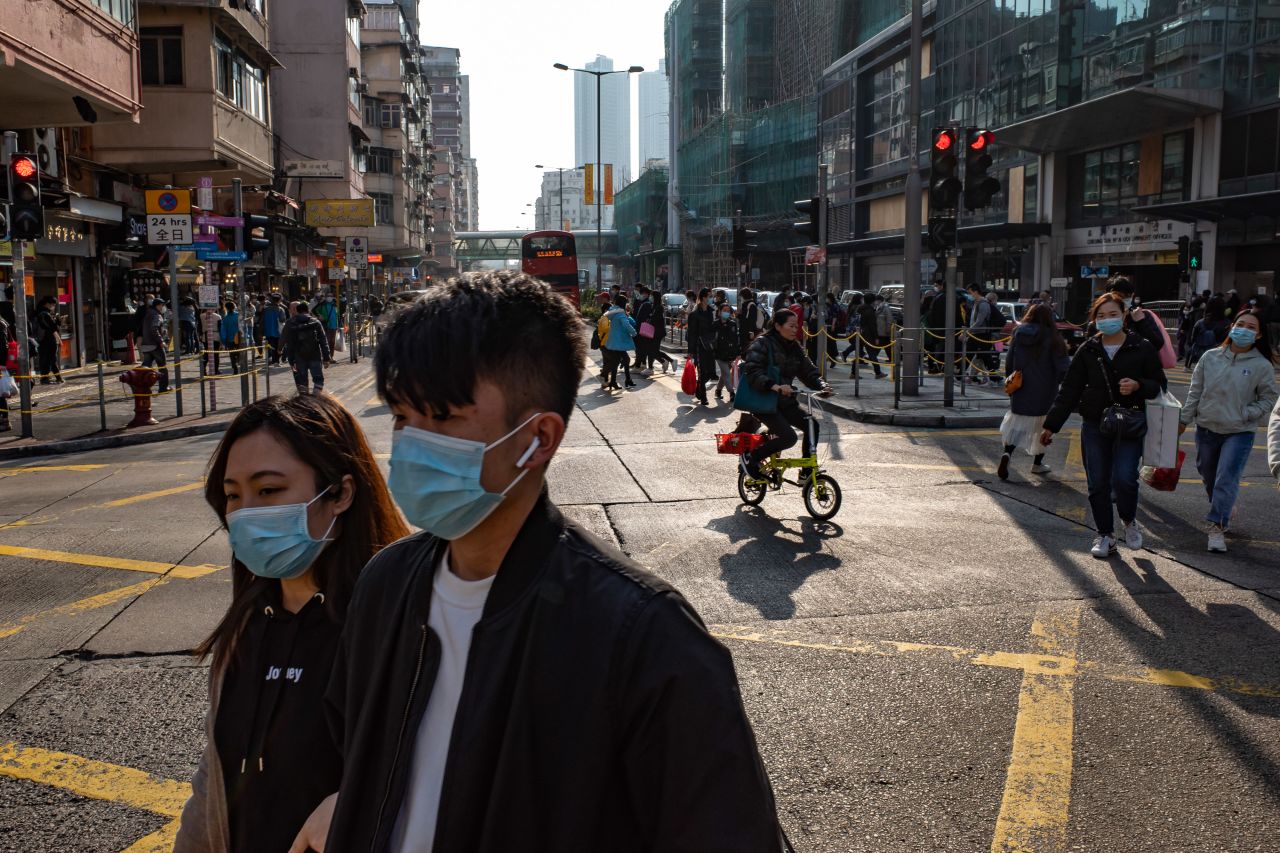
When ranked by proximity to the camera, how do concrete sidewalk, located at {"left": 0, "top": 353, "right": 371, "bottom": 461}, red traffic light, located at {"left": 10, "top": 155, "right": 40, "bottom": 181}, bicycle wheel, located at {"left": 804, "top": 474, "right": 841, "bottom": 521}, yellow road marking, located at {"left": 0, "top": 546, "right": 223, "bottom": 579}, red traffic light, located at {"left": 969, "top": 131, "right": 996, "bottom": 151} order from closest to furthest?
1. yellow road marking, located at {"left": 0, "top": 546, "right": 223, "bottom": 579}
2. bicycle wheel, located at {"left": 804, "top": 474, "right": 841, "bottom": 521}
3. concrete sidewalk, located at {"left": 0, "top": 353, "right": 371, "bottom": 461}
4. red traffic light, located at {"left": 10, "top": 155, "right": 40, "bottom": 181}
5. red traffic light, located at {"left": 969, "top": 131, "right": 996, "bottom": 151}

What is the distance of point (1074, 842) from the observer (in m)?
3.85

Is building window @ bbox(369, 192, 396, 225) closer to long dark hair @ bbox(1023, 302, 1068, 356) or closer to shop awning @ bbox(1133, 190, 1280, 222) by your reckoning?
shop awning @ bbox(1133, 190, 1280, 222)

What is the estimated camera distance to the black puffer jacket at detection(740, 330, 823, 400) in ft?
32.2

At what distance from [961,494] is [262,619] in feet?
28.4

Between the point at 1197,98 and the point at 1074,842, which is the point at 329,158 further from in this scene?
the point at 1074,842

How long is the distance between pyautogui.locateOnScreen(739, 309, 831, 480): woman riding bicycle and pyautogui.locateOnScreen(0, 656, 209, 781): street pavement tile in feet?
17.4

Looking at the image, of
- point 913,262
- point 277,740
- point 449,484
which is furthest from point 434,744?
point 913,262

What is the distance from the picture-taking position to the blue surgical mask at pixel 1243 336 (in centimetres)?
802

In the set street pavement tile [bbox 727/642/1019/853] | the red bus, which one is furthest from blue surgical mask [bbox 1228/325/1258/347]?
the red bus

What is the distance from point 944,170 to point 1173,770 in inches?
529

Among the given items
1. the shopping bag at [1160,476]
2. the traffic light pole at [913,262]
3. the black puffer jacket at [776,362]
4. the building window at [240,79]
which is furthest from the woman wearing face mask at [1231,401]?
the building window at [240,79]

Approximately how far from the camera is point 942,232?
16984 mm

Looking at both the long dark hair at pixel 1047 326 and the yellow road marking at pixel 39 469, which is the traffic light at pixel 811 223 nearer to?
the long dark hair at pixel 1047 326

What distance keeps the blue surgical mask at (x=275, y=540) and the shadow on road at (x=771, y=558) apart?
4191 millimetres
